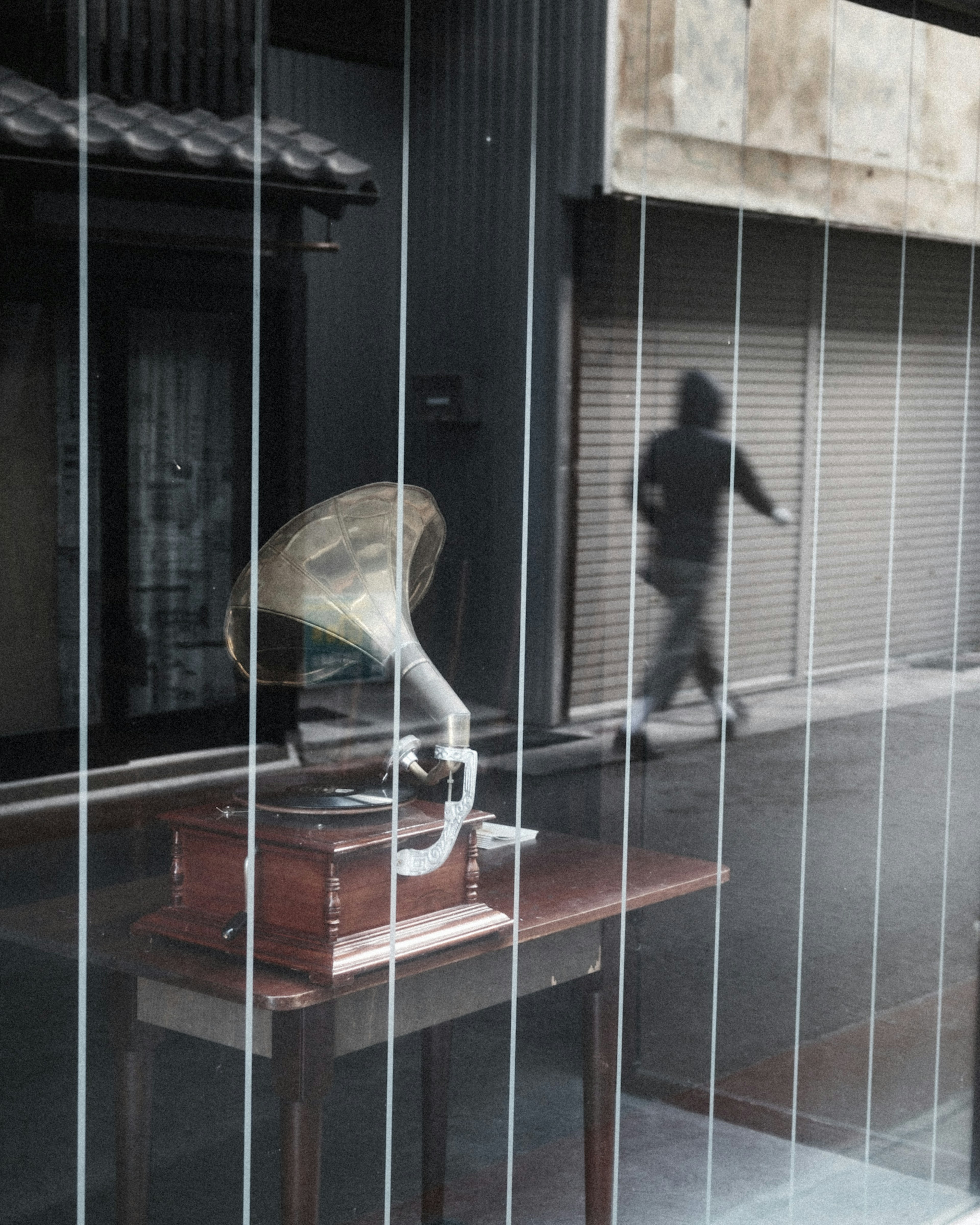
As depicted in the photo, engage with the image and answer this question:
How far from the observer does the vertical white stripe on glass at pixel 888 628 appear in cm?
311

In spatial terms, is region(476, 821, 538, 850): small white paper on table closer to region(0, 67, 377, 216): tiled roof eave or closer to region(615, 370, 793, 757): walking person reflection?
region(615, 370, 793, 757): walking person reflection

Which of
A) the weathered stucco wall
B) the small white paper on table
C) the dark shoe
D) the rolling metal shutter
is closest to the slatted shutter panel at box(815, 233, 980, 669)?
the rolling metal shutter

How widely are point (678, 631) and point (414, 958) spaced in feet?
2.65

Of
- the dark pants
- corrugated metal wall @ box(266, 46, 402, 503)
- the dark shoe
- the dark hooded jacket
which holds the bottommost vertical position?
the dark shoe

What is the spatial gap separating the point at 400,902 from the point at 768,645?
104cm

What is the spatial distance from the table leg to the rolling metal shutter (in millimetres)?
681

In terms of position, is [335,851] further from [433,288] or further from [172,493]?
[433,288]

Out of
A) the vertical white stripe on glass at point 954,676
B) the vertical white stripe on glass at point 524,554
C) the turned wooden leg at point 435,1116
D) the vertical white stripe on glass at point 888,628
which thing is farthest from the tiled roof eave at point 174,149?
the vertical white stripe on glass at point 954,676

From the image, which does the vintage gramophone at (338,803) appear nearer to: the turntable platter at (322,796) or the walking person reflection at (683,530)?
the turntable platter at (322,796)

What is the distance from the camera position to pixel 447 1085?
7.02 feet

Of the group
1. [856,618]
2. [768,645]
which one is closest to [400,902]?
[768,645]

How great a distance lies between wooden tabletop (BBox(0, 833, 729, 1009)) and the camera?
173 centimetres

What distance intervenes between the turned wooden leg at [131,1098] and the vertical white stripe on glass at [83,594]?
0.12 feet

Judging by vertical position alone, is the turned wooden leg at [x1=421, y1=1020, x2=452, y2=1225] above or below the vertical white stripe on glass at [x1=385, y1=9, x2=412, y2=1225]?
below
